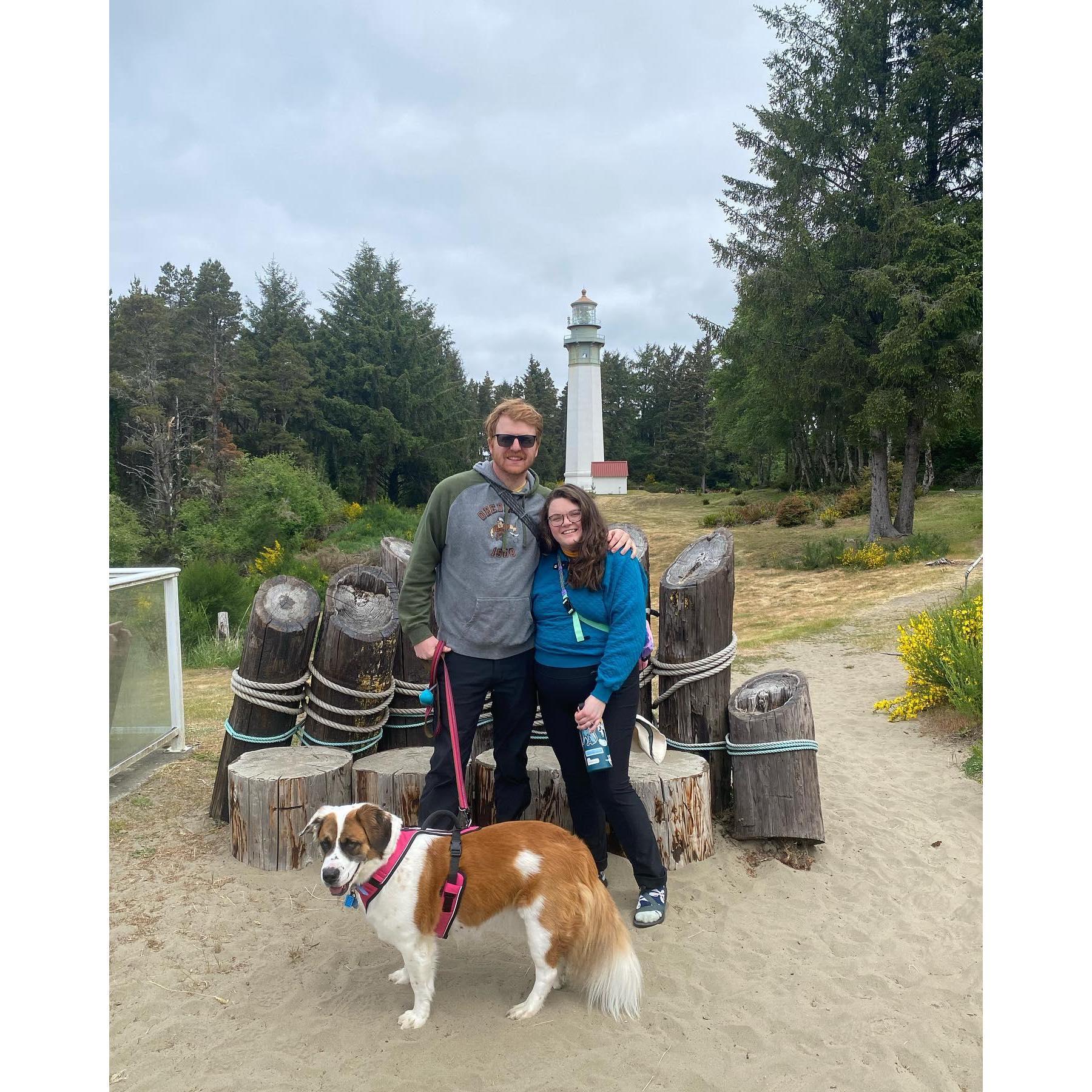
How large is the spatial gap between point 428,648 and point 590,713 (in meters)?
0.75

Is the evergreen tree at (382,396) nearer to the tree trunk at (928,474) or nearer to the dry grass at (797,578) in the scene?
the dry grass at (797,578)

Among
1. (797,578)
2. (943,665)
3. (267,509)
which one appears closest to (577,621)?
(943,665)

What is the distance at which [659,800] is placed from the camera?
415 centimetres

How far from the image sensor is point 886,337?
56.4 ft

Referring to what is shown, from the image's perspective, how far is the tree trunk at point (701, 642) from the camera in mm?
4586

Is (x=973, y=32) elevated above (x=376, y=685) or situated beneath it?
elevated above

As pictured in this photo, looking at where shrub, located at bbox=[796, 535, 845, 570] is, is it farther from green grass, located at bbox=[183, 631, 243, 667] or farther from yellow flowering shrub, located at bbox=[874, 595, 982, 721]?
green grass, located at bbox=[183, 631, 243, 667]

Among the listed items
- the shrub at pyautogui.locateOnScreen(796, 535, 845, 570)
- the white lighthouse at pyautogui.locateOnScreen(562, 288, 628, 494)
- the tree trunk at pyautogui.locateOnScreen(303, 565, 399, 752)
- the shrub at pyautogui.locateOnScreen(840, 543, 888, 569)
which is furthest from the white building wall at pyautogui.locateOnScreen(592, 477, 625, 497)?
the tree trunk at pyautogui.locateOnScreen(303, 565, 399, 752)

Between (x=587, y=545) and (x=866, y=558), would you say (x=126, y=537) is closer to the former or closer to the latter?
(x=866, y=558)

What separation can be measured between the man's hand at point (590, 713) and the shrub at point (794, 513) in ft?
76.8

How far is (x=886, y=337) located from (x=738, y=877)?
15.6 meters

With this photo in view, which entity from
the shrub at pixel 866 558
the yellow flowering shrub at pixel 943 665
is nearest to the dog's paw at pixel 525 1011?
the yellow flowering shrub at pixel 943 665

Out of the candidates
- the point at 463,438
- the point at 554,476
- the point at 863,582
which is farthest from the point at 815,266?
the point at 554,476

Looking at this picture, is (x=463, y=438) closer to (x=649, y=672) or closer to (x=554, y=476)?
(x=554, y=476)
